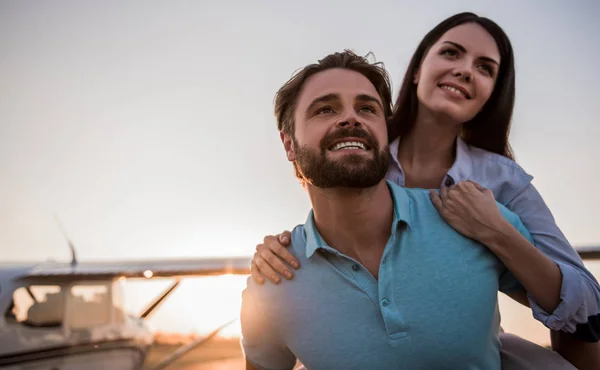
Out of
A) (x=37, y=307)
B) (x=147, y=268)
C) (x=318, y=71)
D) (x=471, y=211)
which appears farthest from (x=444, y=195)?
(x=147, y=268)

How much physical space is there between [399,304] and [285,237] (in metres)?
0.65

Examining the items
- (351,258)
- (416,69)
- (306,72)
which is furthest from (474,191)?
→ (416,69)

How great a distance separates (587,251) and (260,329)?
14.1 ft

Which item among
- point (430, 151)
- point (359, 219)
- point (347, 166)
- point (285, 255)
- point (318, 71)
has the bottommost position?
point (285, 255)

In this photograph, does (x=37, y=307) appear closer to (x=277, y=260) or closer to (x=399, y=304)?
(x=277, y=260)

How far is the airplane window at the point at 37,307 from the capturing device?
7410 mm

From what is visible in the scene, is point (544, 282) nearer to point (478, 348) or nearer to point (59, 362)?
point (478, 348)

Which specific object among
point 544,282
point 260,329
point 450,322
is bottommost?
point 260,329

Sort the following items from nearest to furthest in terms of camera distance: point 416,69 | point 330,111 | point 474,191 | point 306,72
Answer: point 474,191 → point 330,111 → point 306,72 → point 416,69

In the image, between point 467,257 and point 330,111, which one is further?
point 330,111

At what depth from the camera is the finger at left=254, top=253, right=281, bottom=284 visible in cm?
204

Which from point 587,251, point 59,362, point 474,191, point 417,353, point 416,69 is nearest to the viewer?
point 417,353

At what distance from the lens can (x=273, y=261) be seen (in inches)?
81.8

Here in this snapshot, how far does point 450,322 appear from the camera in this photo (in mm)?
1804
